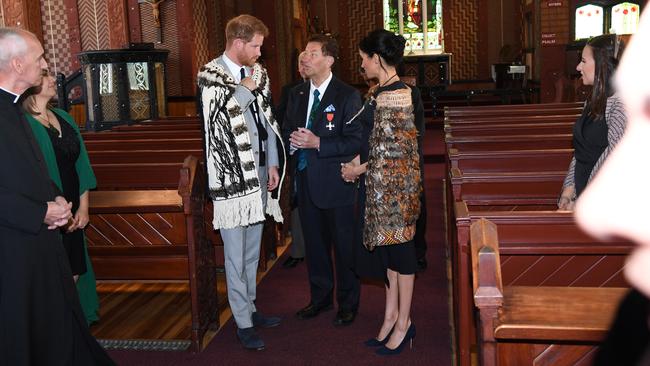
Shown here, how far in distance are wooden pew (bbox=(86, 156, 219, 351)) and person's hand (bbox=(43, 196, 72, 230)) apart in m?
0.92

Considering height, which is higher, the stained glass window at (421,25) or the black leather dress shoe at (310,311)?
the stained glass window at (421,25)

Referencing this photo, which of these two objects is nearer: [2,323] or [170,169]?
[2,323]

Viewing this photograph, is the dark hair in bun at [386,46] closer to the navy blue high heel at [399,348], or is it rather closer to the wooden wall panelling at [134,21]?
the navy blue high heel at [399,348]

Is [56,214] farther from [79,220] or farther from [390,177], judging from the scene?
[390,177]

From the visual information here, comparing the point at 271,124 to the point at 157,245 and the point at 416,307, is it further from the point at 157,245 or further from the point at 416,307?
the point at 416,307

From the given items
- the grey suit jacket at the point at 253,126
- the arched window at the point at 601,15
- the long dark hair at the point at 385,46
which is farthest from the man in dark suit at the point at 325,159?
the arched window at the point at 601,15

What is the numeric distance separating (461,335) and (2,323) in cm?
194

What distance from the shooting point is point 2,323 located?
8.45ft

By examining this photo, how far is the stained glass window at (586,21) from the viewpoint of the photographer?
41.1ft

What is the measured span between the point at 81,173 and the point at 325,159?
1.30 metres

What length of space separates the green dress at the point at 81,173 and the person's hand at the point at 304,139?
3.57 ft

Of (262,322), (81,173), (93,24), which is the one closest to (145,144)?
(81,173)

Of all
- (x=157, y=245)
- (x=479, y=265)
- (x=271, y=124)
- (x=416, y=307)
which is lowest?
(x=416, y=307)

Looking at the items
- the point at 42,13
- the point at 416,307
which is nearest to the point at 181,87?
the point at 42,13
